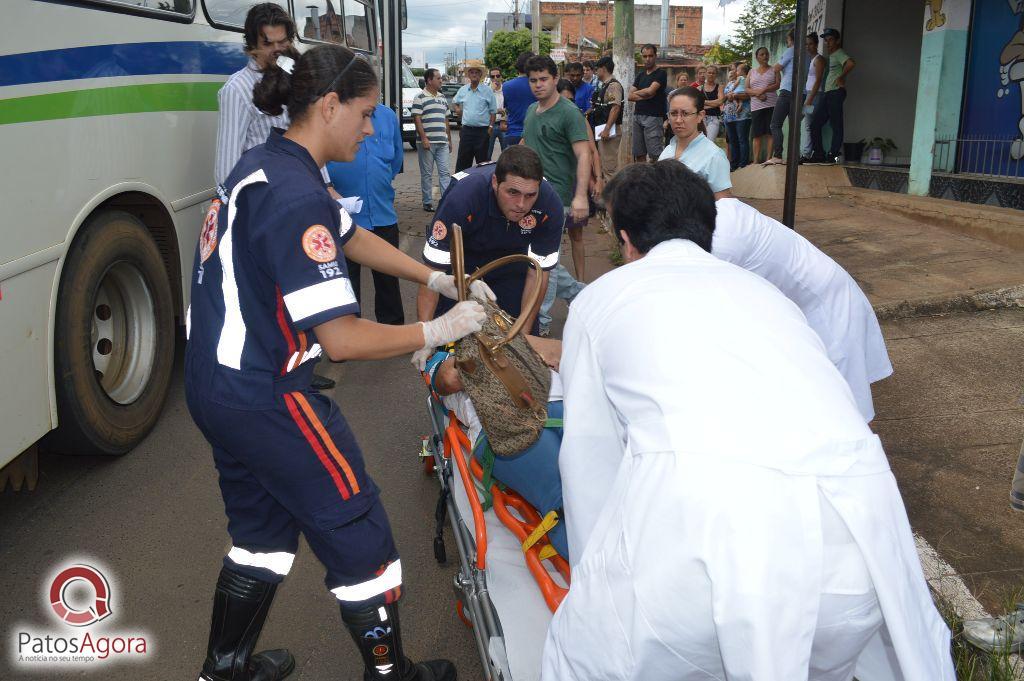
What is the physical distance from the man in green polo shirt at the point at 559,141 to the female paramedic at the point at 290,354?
13.7 feet

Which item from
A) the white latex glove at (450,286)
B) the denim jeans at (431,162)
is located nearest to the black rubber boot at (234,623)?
the white latex glove at (450,286)

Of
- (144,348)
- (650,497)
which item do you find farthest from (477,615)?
(144,348)

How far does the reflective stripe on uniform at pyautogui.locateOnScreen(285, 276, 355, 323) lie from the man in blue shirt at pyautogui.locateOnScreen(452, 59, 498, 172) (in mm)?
9538

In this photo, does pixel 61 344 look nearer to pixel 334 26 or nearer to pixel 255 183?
pixel 255 183

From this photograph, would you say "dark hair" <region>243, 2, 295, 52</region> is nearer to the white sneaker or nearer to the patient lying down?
the patient lying down

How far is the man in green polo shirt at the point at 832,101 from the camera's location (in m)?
11.0

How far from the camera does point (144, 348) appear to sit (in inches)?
185

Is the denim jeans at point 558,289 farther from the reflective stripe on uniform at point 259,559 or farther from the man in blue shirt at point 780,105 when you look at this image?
the man in blue shirt at point 780,105

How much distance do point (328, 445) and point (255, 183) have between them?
28.1 inches

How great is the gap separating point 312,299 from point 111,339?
2.96 m

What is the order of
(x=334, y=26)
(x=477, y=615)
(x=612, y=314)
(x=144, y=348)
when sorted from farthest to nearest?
(x=334, y=26) → (x=144, y=348) → (x=477, y=615) → (x=612, y=314)

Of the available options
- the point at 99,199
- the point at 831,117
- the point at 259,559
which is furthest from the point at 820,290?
the point at 831,117

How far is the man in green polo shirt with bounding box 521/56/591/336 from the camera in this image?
6605 mm

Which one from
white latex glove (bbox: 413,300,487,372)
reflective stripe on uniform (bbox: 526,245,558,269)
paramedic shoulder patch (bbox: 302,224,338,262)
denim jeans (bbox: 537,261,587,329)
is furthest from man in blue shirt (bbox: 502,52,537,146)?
paramedic shoulder patch (bbox: 302,224,338,262)
